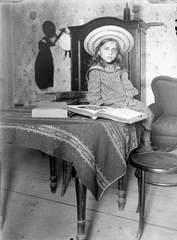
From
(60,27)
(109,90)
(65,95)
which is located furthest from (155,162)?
(60,27)

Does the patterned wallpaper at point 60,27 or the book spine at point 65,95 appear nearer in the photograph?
the book spine at point 65,95

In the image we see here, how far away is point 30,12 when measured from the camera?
5.11m

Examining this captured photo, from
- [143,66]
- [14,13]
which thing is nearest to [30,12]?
[14,13]

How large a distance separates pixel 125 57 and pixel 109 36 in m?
1.71

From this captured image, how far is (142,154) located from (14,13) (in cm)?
452

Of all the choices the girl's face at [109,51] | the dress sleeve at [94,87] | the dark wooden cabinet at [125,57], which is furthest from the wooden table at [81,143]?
the dark wooden cabinet at [125,57]

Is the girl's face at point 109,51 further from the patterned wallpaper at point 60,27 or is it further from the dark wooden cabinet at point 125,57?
the patterned wallpaper at point 60,27

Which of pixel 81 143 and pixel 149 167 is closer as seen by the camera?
pixel 81 143

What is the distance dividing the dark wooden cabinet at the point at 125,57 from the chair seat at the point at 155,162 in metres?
2.20

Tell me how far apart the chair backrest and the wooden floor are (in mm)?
1779

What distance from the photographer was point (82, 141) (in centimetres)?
136

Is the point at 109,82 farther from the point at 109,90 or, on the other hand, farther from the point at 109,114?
the point at 109,114

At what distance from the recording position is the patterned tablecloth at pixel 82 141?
4.48ft

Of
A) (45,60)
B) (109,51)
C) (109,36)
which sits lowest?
(109,51)
